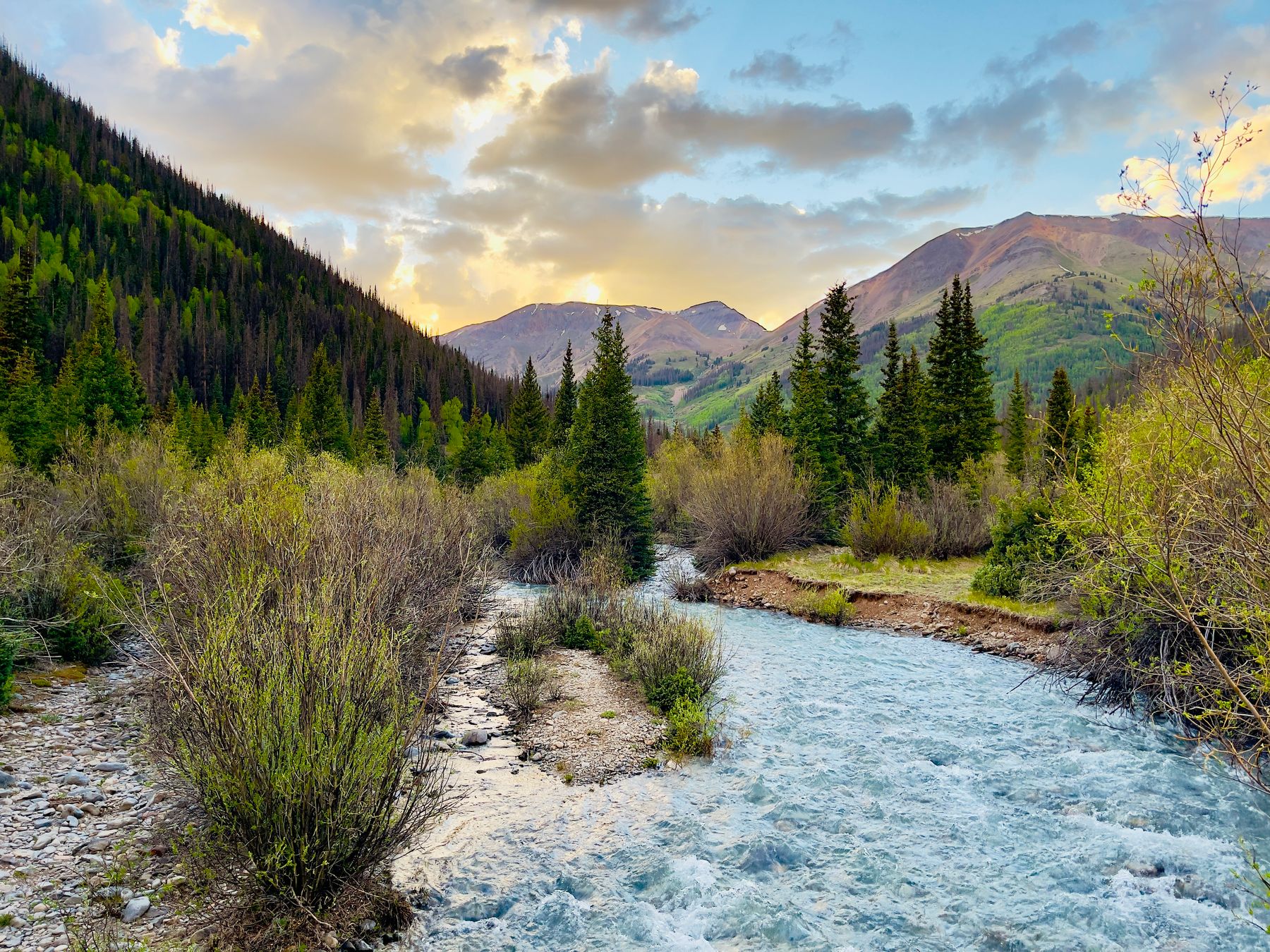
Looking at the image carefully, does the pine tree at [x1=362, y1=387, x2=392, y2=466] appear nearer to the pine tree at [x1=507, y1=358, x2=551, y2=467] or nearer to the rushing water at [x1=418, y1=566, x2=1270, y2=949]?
the pine tree at [x1=507, y1=358, x2=551, y2=467]

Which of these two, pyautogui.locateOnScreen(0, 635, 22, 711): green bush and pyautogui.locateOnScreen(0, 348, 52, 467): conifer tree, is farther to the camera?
pyautogui.locateOnScreen(0, 348, 52, 467): conifer tree

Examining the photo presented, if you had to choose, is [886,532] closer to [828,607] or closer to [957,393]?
[828,607]

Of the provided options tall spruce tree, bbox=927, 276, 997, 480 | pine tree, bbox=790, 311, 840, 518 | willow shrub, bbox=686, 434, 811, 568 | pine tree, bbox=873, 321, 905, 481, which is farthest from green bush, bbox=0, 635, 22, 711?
tall spruce tree, bbox=927, 276, 997, 480

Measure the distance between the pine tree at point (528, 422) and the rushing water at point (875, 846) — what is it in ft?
152

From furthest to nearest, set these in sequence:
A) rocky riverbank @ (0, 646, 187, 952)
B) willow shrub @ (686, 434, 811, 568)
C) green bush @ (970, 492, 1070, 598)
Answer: willow shrub @ (686, 434, 811, 568)
green bush @ (970, 492, 1070, 598)
rocky riverbank @ (0, 646, 187, 952)

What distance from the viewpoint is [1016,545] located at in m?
17.2

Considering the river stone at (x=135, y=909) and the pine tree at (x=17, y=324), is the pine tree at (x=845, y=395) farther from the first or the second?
the pine tree at (x=17, y=324)

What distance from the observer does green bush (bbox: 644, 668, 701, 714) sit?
10930 mm

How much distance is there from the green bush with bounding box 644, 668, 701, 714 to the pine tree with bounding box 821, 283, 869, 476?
72.1 feet

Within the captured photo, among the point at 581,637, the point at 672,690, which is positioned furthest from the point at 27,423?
the point at 672,690

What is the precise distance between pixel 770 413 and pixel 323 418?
46612mm

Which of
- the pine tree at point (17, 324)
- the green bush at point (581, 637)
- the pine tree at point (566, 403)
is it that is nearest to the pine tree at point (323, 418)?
the pine tree at point (17, 324)

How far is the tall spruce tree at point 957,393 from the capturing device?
34.5 metres

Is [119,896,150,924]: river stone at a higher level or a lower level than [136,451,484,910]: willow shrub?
lower
